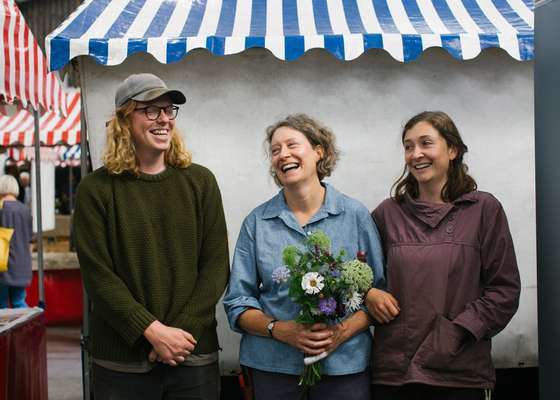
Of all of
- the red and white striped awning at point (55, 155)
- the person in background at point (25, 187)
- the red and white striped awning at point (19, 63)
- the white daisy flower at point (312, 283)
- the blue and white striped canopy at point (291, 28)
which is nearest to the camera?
the white daisy flower at point (312, 283)

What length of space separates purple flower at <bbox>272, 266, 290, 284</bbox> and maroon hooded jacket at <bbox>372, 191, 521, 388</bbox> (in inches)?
20.5

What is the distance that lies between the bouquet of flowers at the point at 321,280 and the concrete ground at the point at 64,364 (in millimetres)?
4022

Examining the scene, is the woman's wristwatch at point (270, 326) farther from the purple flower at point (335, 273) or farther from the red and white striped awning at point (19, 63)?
the red and white striped awning at point (19, 63)

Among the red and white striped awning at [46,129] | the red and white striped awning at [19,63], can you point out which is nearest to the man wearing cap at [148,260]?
the red and white striped awning at [19,63]

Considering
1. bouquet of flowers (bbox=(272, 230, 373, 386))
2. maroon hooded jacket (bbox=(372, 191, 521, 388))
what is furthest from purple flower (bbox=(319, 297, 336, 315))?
maroon hooded jacket (bbox=(372, 191, 521, 388))

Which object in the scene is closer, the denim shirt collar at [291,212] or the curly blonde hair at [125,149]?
the curly blonde hair at [125,149]

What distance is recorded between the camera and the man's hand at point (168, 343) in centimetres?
291

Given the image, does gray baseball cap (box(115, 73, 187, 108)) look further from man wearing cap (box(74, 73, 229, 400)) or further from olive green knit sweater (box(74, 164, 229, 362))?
olive green knit sweater (box(74, 164, 229, 362))

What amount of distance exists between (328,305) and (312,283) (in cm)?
11

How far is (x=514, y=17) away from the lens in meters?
4.52

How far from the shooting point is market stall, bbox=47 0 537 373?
4.43 m

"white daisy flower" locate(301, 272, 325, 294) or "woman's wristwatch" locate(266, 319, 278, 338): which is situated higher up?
"white daisy flower" locate(301, 272, 325, 294)

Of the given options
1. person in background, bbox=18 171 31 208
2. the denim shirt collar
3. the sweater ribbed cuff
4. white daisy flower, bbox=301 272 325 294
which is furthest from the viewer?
person in background, bbox=18 171 31 208

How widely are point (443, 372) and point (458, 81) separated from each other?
2.15 m
